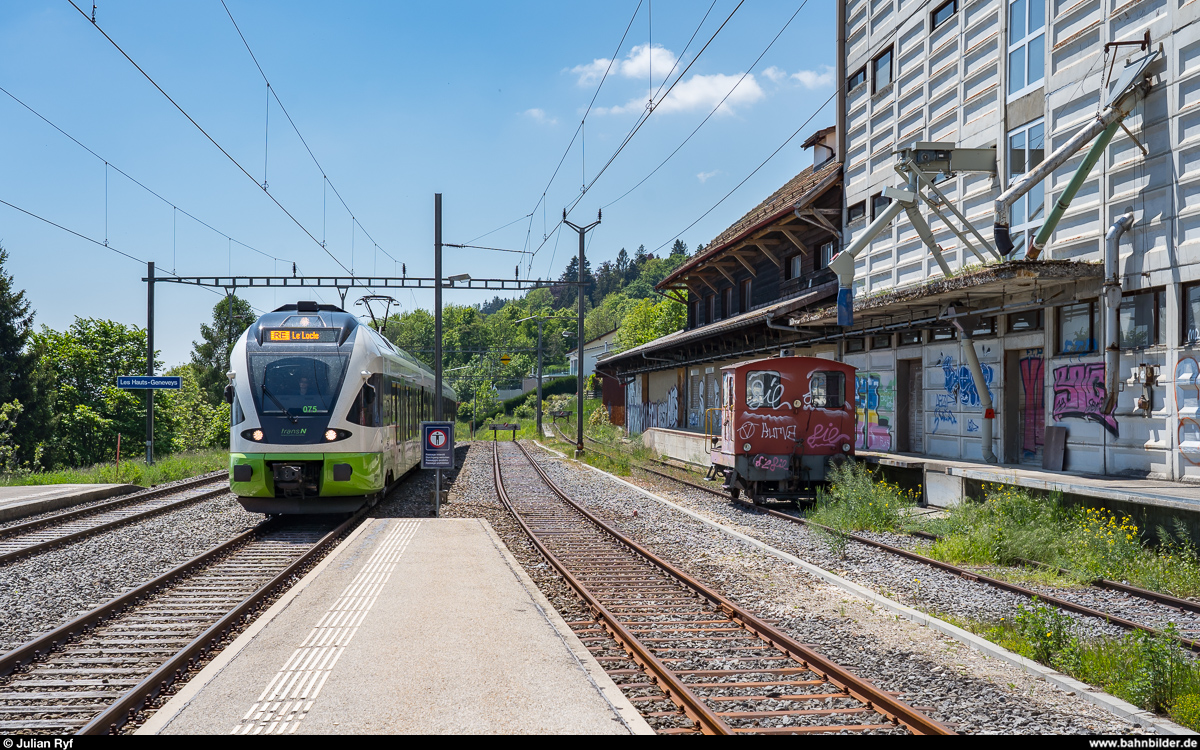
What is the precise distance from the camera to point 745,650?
6641 millimetres

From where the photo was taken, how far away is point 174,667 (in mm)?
5961

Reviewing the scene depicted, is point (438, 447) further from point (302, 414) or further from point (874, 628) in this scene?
point (874, 628)

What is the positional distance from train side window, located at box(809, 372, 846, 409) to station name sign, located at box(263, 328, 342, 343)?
9014 mm

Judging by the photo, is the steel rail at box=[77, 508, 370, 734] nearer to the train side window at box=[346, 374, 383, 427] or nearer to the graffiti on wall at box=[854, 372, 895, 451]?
the train side window at box=[346, 374, 383, 427]

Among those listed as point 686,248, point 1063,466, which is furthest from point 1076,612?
point 686,248

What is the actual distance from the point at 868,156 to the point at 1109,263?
8.75m

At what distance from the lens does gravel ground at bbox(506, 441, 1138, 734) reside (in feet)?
17.0

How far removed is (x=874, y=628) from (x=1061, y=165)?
931cm

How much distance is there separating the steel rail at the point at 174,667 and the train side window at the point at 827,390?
1031cm

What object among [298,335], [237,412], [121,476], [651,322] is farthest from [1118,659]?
[651,322]

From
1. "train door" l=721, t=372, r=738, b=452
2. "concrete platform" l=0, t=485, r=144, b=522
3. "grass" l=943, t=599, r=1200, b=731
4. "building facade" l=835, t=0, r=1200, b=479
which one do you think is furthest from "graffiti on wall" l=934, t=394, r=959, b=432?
"concrete platform" l=0, t=485, r=144, b=522

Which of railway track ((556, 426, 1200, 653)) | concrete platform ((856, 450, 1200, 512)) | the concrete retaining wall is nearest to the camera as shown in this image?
railway track ((556, 426, 1200, 653))

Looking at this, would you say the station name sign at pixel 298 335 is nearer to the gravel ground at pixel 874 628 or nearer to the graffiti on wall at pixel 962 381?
the gravel ground at pixel 874 628
